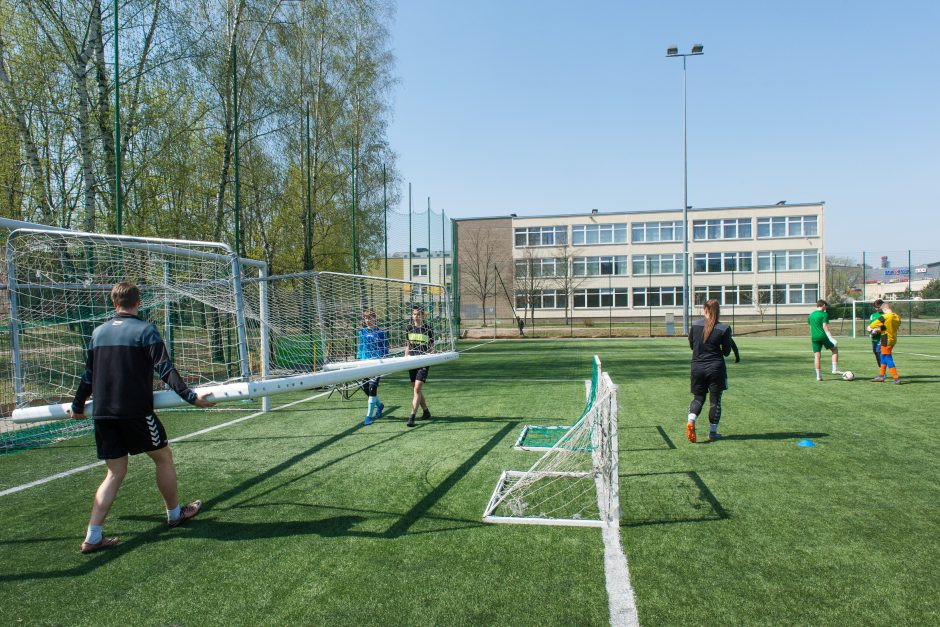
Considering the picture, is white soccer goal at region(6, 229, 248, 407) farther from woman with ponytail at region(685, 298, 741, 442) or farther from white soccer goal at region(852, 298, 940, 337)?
white soccer goal at region(852, 298, 940, 337)

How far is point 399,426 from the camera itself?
8016mm

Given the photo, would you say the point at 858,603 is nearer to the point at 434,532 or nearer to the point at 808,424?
the point at 434,532

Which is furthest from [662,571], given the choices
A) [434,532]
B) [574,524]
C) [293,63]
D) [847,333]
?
[847,333]

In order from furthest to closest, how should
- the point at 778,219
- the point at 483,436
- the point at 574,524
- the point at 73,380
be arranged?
1. the point at 778,219
2. the point at 483,436
3. the point at 73,380
4. the point at 574,524

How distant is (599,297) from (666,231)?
27.7ft

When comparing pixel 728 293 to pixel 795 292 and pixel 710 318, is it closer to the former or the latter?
pixel 795 292

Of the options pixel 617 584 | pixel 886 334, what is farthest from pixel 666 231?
pixel 617 584

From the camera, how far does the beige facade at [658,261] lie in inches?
1852

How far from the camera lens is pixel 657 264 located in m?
49.1

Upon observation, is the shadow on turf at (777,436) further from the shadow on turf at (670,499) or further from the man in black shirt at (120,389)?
the man in black shirt at (120,389)

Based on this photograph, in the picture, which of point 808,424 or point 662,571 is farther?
point 808,424

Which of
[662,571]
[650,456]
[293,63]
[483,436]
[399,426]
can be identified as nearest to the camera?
[662,571]

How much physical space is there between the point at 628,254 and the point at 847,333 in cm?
2116

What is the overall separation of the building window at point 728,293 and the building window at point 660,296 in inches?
73.5
